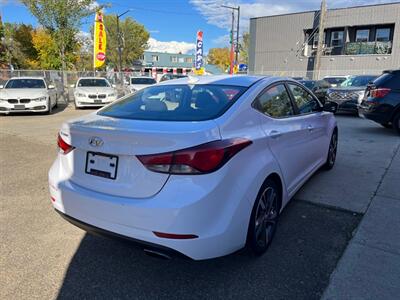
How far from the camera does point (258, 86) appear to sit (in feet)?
10.6

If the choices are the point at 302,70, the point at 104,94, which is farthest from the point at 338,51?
the point at 104,94

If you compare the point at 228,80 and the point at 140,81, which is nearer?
the point at 228,80

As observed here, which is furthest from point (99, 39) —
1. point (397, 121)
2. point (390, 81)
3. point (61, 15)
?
point (397, 121)

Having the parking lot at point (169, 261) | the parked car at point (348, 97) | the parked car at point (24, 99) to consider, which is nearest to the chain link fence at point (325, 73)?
the parked car at point (348, 97)

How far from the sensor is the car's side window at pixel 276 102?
3198 mm

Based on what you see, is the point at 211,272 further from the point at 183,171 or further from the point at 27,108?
the point at 27,108

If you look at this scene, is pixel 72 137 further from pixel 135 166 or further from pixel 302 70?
pixel 302 70

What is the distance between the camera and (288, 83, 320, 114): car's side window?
4.05m

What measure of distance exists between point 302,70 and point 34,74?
23.1 m

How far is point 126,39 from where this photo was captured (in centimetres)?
6275

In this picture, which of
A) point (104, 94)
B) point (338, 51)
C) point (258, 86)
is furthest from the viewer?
point (338, 51)

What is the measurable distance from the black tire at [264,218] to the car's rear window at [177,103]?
79cm

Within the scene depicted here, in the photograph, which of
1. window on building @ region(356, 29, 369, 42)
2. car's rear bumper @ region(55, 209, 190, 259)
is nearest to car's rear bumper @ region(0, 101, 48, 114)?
car's rear bumper @ region(55, 209, 190, 259)

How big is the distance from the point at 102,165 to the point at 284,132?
1.77m
